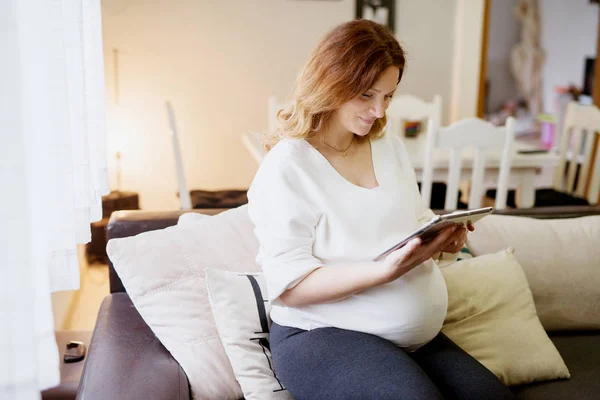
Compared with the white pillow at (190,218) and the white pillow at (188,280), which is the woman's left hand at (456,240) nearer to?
the white pillow at (188,280)

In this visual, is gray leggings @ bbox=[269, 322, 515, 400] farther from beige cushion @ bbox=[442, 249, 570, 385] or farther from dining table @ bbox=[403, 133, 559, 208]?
dining table @ bbox=[403, 133, 559, 208]

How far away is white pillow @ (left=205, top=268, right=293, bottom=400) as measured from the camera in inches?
59.6

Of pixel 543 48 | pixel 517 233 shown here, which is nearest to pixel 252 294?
pixel 517 233

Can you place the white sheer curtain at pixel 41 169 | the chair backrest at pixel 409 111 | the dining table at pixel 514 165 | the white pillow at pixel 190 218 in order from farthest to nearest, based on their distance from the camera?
the chair backrest at pixel 409 111 → the dining table at pixel 514 165 → the white pillow at pixel 190 218 → the white sheer curtain at pixel 41 169

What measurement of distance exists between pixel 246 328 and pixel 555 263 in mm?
956

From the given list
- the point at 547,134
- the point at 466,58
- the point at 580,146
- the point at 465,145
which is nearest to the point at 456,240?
the point at 465,145

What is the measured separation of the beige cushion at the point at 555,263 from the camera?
1.97m

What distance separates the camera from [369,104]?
1.51 meters

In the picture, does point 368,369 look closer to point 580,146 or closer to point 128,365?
point 128,365

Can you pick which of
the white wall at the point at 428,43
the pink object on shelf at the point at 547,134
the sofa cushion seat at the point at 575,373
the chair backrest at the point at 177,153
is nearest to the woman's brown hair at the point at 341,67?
the sofa cushion seat at the point at 575,373

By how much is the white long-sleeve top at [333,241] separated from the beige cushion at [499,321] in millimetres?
285

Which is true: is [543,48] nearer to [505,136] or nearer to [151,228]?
[505,136]

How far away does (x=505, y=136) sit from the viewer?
2.90 meters

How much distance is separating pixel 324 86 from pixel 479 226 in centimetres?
80
